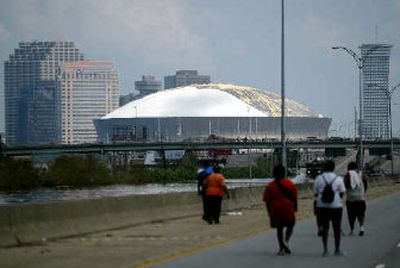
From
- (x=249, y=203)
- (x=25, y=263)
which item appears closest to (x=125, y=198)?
(x=25, y=263)

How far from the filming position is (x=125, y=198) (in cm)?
2988

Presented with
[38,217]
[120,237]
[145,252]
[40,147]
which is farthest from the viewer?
[40,147]

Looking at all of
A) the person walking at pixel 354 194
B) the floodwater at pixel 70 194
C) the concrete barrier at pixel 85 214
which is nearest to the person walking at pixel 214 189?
the concrete barrier at pixel 85 214

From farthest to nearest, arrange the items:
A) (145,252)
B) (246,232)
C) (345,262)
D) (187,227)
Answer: (187,227), (246,232), (145,252), (345,262)

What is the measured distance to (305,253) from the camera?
21.6 m

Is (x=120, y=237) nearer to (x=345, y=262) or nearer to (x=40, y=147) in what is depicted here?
(x=345, y=262)

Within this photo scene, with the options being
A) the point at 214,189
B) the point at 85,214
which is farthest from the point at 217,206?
the point at 85,214

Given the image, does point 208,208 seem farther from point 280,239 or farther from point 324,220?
point 324,220

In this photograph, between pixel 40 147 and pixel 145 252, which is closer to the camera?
pixel 145 252

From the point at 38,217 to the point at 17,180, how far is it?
8488cm

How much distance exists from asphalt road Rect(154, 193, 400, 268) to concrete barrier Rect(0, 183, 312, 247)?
4.03 meters

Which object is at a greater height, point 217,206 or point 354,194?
point 354,194

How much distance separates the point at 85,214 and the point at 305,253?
7.36m

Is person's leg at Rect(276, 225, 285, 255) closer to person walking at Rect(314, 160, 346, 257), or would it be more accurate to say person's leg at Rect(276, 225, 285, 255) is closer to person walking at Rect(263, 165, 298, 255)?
person walking at Rect(263, 165, 298, 255)
